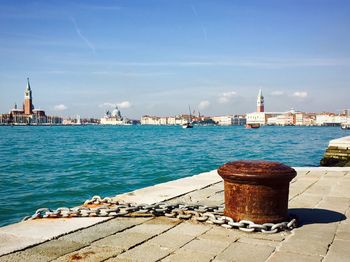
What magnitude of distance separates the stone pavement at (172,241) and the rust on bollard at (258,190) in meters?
0.24

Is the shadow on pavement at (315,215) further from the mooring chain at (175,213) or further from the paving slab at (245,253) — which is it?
the paving slab at (245,253)

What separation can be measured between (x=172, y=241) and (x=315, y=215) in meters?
2.09

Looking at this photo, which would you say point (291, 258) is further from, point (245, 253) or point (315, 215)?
point (315, 215)

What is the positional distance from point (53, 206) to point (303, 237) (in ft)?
27.4

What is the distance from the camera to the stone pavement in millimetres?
3211

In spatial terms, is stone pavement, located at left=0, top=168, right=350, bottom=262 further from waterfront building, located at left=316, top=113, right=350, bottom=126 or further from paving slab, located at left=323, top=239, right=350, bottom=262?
waterfront building, located at left=316, top=113, right=350, bottom=126

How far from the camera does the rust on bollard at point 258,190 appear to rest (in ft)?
12.9

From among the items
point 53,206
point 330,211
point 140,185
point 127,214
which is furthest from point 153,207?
point 140,185

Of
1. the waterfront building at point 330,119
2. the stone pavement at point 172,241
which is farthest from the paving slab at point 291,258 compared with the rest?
the waterfront building at point 330,119

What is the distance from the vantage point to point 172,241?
361 centimetres

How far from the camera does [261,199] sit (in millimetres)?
4008

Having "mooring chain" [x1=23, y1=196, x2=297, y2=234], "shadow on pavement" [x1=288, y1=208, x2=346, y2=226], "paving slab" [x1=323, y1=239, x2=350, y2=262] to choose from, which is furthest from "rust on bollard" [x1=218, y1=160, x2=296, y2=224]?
"paving slab" [x1=323, y1=239, x2=350, y2=262]

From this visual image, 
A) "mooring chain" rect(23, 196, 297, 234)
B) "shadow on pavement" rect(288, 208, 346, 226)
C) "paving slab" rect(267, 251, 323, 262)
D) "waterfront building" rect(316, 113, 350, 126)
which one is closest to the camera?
"paving slab" rect(267, 251, 323, 262)

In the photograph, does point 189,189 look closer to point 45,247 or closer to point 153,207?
point 153,207
